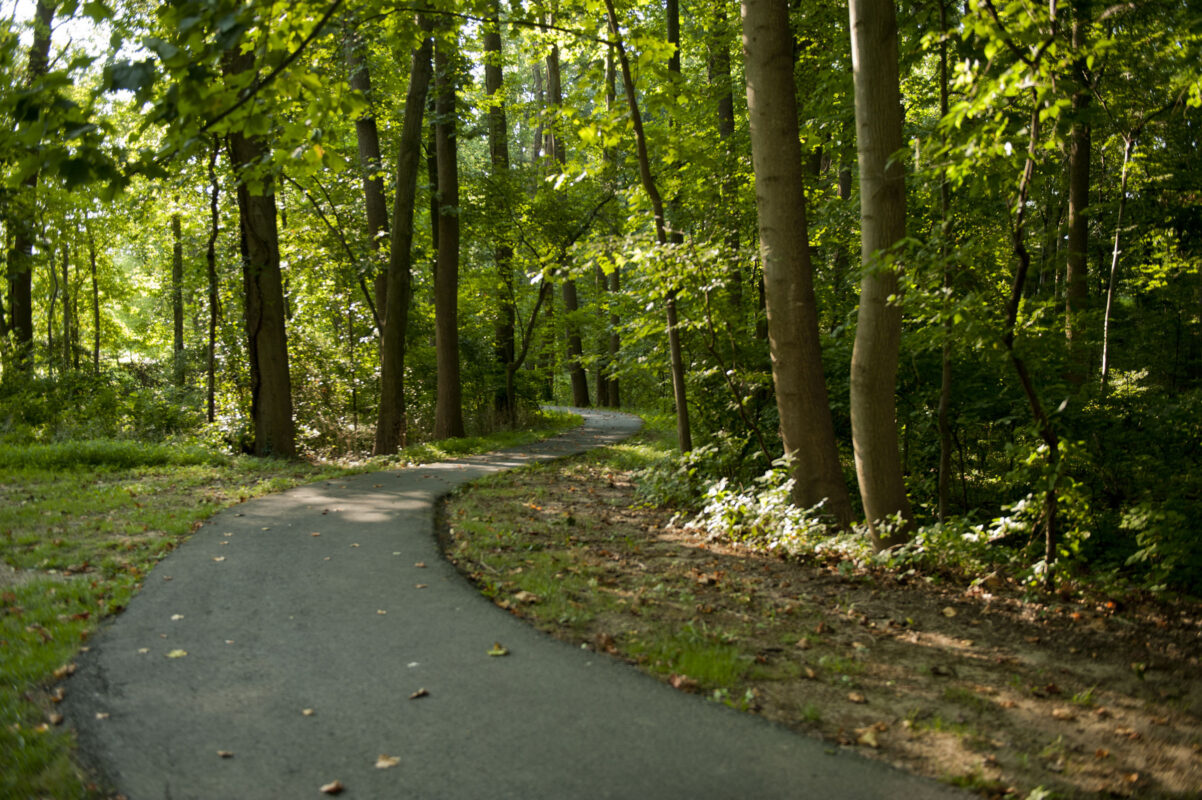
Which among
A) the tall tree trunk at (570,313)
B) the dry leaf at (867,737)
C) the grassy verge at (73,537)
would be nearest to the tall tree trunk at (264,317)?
the grassy verge at (73,537)

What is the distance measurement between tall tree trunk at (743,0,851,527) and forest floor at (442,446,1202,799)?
51.1 inches

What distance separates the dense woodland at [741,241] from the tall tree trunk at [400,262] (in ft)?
0.24

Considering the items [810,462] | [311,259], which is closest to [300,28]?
[810,462]

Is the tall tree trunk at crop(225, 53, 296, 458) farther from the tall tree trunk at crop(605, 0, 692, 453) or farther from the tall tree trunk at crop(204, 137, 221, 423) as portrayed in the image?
the tall tree trunk at crop(605, 0, 692, 453)

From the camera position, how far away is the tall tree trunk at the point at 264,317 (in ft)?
43.7

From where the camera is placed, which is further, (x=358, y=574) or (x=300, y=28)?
(x=358, y=574)

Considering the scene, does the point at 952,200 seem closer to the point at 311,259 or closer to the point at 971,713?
the point at 971,713

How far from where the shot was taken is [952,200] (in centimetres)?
892

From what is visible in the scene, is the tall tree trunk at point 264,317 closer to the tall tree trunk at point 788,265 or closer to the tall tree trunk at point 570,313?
the tall tree trunk at point 788,265

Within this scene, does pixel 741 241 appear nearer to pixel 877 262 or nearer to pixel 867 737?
pixel 877 262

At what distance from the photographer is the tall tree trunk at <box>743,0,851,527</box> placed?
7844 millimetres

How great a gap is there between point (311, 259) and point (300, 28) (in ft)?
45.1

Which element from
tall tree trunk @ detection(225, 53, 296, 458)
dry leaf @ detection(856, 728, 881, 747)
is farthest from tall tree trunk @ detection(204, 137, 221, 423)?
dry leaf @ detection(856, 728, 881, 747)

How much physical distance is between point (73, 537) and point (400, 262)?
28.6 ft
